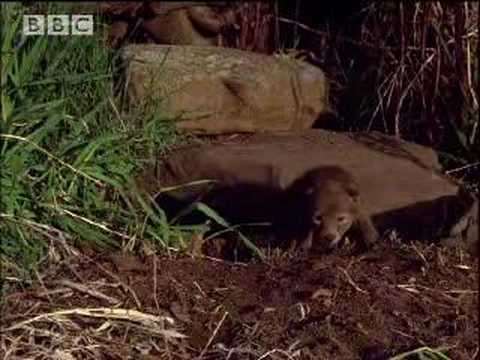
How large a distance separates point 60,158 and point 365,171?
1.73 meters

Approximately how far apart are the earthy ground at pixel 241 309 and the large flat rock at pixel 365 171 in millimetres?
874

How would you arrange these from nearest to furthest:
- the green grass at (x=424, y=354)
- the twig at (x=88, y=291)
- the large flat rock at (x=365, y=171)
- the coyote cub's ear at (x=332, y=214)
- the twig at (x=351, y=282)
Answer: the green grass at (x=424, y=354)
the twig at (x=88, y=291)
the twig at (x=351, y=282)
the coyote cub's ear at (x=332, y=214)
the large flat rock at (x=365, y=171)

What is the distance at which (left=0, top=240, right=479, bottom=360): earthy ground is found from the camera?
14.2 feet

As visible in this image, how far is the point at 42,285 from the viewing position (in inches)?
181

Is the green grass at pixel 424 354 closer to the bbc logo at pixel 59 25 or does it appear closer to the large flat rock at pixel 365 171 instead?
the large flat rock at pixel 365 171

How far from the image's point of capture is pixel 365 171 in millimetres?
6176

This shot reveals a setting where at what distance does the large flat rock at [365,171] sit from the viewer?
5926mm

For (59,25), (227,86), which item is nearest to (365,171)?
(227,86)

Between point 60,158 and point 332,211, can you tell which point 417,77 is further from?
point 60,158

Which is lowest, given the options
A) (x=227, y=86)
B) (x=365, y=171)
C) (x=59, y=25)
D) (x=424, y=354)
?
(x=365, y=171)

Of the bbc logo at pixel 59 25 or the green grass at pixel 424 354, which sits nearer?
the green grass at pixel 424 354

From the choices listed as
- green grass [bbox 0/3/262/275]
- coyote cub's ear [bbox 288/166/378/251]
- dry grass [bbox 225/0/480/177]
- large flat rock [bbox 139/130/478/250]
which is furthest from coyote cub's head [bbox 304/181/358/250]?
dry grass [bbox 225/0/480/177]

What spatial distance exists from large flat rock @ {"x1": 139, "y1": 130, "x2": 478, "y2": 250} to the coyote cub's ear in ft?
0.72

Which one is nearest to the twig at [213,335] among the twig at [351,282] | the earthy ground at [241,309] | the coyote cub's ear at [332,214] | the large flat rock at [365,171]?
the earthy ground at [241,309]
